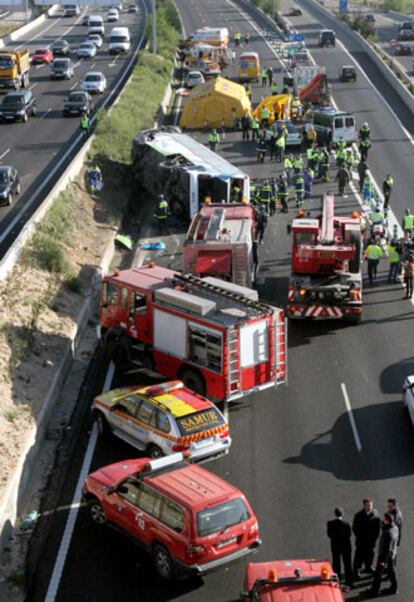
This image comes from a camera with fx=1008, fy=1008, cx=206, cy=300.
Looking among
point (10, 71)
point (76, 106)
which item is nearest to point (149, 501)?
point (76, 106)

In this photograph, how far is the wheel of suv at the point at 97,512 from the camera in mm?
17578

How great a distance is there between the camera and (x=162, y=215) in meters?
37.3

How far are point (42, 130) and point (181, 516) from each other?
38.6 metres

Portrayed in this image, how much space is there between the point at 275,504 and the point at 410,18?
111888 millimetres

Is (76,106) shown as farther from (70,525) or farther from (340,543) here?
(340,543)

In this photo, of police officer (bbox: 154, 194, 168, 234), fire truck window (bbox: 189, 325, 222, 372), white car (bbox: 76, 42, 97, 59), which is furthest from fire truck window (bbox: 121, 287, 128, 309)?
white car (bbox: 76, 42, 97, 59)

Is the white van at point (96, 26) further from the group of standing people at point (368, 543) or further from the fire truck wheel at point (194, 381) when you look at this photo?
the group of standing people at point (368, 543)

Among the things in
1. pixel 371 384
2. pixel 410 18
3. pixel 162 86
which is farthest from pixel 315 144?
pixel 410 18

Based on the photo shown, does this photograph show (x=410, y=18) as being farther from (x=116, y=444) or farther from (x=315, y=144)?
(x=116, y=444)

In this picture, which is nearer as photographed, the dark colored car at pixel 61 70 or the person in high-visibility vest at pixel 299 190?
the person in high-visibility vest at pixel 299 190

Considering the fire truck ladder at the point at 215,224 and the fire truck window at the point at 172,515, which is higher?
the fire truck window at the point at 172,515

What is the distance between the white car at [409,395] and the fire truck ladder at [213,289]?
11.3 ft

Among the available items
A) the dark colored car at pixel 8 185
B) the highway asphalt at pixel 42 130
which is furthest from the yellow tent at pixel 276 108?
the dark colored car at pixel 8 185

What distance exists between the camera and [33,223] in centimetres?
3219
